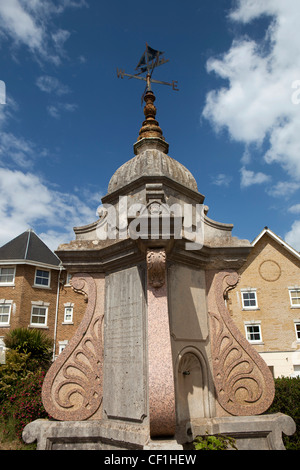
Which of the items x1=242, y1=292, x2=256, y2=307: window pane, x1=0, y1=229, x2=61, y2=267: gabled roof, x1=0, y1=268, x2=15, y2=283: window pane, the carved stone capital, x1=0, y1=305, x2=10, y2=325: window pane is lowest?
the carved stone capital

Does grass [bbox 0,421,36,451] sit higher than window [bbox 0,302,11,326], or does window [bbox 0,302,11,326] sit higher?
window [bbox 0,302,11,326]

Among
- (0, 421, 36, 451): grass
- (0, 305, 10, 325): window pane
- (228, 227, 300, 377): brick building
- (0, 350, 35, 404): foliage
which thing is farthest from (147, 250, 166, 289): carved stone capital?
(0, 305, 10, 325): window pane

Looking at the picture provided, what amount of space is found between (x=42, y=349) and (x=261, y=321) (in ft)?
46.3

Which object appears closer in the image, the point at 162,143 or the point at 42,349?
the point at 162,143

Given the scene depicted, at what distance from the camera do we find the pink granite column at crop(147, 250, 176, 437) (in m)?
3.64

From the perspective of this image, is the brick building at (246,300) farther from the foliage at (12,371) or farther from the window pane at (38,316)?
the foliage at (12,371)

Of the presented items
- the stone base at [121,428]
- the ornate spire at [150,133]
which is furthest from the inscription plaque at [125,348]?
the ornate spire at [150,133]

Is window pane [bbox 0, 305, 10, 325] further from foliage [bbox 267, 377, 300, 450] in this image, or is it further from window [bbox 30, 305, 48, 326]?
foliage [bbox 267, 377, 300, 450]

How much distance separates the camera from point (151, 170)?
567 cm

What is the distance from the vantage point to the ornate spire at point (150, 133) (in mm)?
6305

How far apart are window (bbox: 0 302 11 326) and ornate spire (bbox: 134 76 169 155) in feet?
62.1
